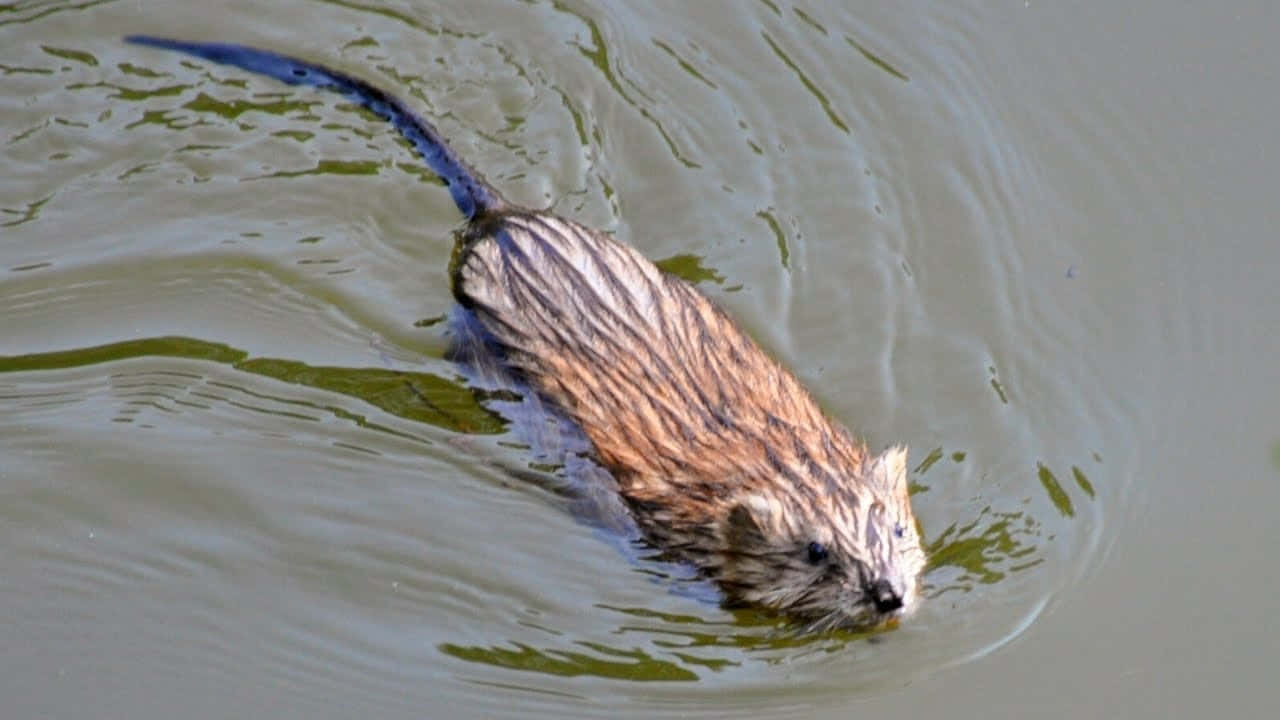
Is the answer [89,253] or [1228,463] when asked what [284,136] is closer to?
[89,253]

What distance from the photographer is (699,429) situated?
567 centimetres

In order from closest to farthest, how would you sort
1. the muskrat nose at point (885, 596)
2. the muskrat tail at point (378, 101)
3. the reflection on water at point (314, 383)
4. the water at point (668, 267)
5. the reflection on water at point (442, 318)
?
the muskrat nose at point (885, 596)
the water at point (668, 267)
the reflection on water at point (442, 318)
the reflection on water at point (314, 383)
the muskrat tail at point (378, 101)

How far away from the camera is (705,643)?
5.58 metres

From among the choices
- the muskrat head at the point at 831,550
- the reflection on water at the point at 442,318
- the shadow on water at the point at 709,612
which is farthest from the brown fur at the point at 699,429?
the reflection on water at the point at 442,318

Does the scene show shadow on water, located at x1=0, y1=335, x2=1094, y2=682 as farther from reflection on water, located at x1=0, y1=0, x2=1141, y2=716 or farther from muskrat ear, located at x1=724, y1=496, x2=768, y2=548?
muskrat ear, located at x1=724, y1=496, x2=768, y2=548

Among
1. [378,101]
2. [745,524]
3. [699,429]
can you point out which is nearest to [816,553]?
[745,524]

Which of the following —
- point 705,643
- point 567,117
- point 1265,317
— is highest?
point 567,117

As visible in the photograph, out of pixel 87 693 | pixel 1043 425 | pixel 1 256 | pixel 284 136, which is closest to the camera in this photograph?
pixel 87 693

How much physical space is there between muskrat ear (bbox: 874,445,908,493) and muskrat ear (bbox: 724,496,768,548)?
41 cm

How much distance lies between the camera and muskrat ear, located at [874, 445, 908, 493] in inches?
217

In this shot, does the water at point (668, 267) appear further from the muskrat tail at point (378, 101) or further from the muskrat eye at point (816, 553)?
the muskrat eye at point (816, 553)

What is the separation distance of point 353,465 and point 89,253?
152 cm

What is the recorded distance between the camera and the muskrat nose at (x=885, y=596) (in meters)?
5.19

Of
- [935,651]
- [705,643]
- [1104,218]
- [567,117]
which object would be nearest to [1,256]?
[567,117]
